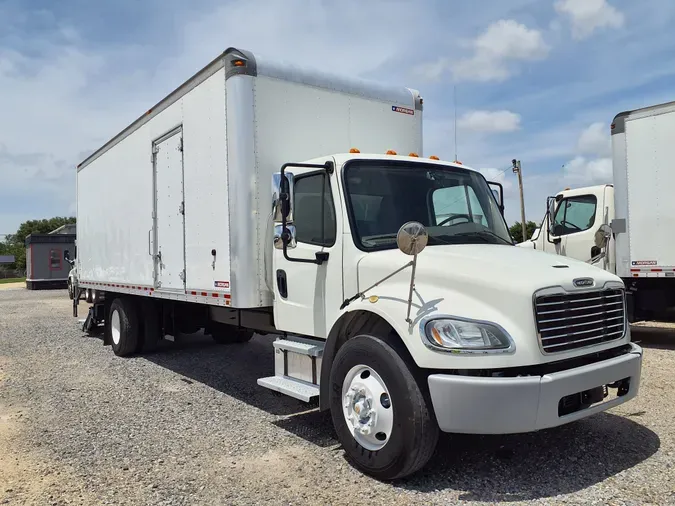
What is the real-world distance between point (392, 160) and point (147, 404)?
3.85 metres

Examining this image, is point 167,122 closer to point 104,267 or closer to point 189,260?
point 189,260

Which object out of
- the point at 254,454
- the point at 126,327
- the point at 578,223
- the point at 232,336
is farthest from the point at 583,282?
the point at 126,327

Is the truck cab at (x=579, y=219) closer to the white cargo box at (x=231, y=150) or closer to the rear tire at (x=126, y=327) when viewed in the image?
the white cargo box at (x=231, y=150)

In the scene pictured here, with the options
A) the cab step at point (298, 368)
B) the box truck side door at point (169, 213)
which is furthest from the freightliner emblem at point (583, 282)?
the box truck side door at point (169, 213)

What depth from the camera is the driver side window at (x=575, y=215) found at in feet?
34.2

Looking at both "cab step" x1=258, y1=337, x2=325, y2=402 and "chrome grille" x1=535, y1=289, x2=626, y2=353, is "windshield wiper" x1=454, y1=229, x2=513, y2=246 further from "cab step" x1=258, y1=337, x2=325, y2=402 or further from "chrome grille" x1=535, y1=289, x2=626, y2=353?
"cab step" x1=258, y1=337, x2=325, y2=402

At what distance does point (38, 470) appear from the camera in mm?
4605

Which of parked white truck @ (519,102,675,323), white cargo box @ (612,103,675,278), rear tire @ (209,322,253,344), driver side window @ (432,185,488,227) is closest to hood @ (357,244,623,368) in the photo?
driver side window @ (432,185,488,227)

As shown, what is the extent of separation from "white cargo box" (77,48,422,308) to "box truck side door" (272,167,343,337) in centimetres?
35

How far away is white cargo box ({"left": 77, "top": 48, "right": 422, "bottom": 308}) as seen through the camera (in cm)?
566

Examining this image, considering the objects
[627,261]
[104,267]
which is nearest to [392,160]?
[627,261]

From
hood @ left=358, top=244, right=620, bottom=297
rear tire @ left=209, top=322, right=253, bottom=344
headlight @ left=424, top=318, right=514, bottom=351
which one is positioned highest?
hood @ left=358, top=244, right=620, bottom=297

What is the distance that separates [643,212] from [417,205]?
5.92 meters

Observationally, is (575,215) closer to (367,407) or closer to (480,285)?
(480,285)
